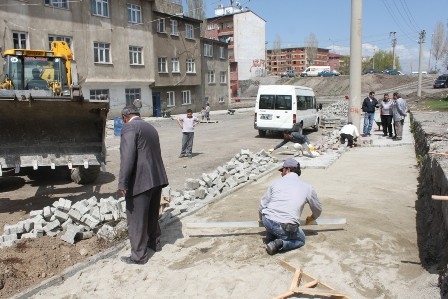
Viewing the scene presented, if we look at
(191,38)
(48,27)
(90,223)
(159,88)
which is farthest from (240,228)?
(191,38)

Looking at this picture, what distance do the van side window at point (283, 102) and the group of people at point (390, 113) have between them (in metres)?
3.06

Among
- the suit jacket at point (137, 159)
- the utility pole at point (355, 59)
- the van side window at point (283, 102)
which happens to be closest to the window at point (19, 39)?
the van side window at point (283, 102)

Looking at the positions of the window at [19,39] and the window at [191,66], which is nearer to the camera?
the window at [19,39]

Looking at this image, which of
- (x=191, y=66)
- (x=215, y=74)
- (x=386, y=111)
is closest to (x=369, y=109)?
(x=386, y=111)

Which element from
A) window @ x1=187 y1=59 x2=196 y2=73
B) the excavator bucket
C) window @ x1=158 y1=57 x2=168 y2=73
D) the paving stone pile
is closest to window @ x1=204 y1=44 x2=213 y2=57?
window @ x1=187 y1=59 x2=196 y2=73

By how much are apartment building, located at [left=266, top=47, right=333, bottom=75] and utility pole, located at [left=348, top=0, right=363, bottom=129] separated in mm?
110309

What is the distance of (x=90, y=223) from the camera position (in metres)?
5.85

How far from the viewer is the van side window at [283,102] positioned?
1791 cm

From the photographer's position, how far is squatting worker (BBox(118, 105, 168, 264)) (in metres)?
4.87

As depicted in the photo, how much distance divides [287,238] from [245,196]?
9.65ft

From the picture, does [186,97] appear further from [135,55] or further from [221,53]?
[221,53]

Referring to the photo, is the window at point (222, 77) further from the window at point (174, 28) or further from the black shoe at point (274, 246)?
the black shoe at point (274, 246)

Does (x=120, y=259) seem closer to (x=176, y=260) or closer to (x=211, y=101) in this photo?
(x=176, y=260)

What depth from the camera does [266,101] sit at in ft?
60.1
